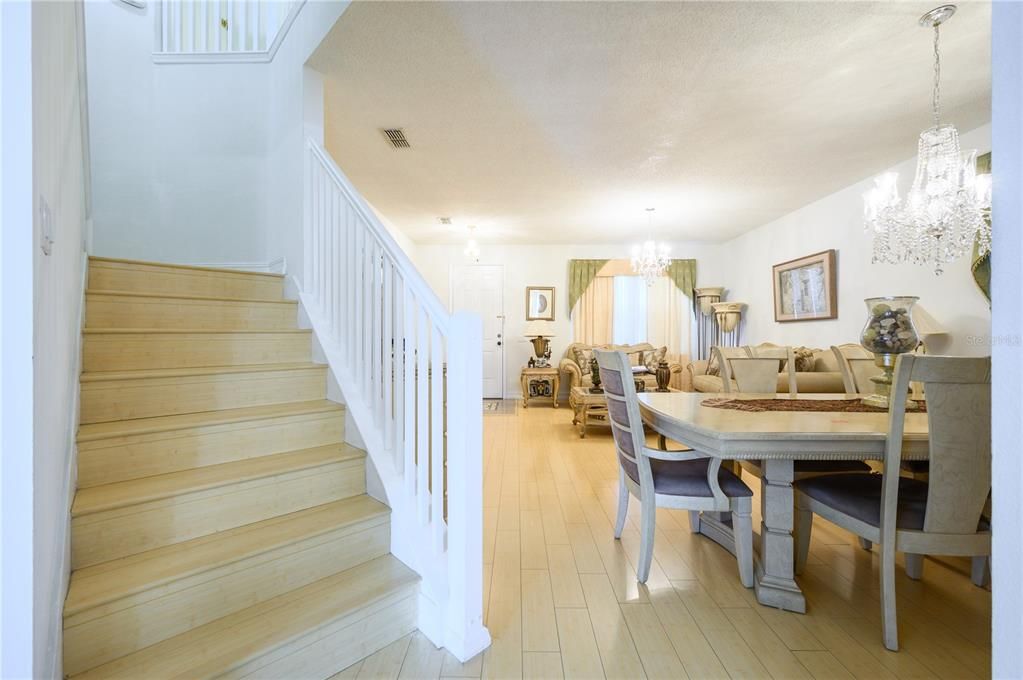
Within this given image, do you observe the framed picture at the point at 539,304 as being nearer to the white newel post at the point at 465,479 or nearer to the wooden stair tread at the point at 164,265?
the wooden stair tread at the point at 164,265

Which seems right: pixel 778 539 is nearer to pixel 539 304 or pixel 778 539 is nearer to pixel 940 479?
pixel 940 479

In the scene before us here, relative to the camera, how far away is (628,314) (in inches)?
264

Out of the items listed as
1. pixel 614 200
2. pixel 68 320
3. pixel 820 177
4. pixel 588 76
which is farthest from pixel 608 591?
pixel 820 177

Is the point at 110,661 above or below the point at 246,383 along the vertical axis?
below

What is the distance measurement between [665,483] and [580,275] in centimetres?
515

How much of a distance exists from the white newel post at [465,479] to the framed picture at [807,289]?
469 centimetres

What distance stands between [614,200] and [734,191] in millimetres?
1209

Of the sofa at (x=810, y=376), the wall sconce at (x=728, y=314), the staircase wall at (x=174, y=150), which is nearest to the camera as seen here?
the staircase wall at (x=174, y=150)

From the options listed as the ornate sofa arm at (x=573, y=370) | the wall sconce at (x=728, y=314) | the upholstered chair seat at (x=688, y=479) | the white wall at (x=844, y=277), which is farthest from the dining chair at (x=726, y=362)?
the wall sconce at (x=728, y=314)

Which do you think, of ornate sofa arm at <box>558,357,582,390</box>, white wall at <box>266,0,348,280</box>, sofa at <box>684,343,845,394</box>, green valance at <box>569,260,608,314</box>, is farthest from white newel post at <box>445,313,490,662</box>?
green valance at <box>569,260,608,314</box>

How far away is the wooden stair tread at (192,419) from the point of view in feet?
4.50

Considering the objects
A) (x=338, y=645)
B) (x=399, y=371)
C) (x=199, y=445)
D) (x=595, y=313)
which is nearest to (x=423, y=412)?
(x=399, y=371)

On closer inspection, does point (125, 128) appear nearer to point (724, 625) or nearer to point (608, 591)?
point (608, 591)

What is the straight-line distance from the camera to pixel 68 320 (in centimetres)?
123
